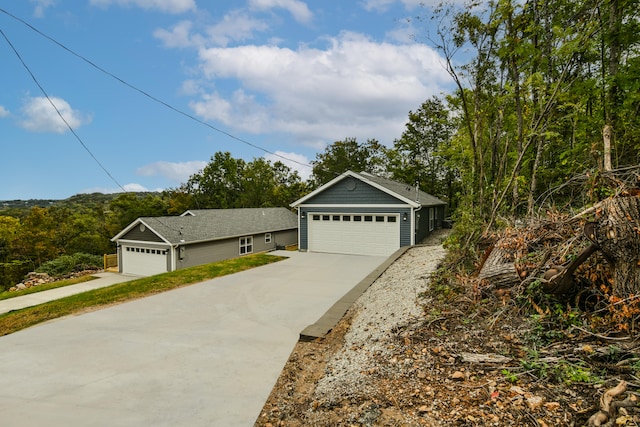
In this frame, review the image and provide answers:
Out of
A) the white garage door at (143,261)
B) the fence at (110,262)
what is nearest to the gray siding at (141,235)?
the white garage door at (143,261)

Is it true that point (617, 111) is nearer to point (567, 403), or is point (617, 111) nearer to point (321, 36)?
point (567, 403)

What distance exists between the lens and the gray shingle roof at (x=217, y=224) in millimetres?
16781

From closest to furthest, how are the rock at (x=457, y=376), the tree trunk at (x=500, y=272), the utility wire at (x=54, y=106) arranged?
the rock at (x=457, y=376)
the tree trunk at (x=500, y=272)
the utility wire at (x=54, y=106)

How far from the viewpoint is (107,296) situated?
7688 millimetres

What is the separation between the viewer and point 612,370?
8.48ft

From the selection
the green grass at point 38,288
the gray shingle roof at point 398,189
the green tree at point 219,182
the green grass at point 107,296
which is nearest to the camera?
the green grass at point 107,296

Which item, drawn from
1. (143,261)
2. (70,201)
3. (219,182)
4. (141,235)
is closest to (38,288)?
(143,261)

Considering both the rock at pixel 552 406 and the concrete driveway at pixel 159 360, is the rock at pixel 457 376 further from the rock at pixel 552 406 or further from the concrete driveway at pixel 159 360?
the concrete driveway at pixel 159 360

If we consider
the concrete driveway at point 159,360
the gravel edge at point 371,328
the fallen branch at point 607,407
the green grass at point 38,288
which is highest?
the fallen branch at point 607,407

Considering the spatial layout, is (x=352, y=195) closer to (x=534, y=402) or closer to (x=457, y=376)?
(x=457, y=376)

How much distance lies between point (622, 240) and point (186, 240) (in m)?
16.7

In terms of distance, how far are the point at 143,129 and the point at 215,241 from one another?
23.1 ft

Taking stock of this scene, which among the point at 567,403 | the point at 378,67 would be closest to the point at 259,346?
the point at 567,403

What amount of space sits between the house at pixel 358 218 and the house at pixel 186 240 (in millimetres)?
5646
